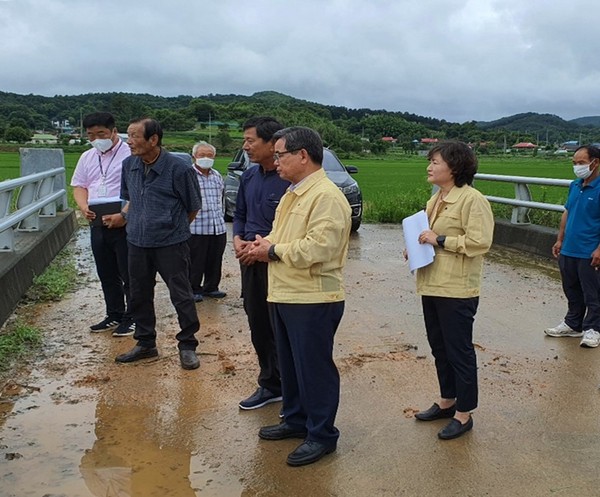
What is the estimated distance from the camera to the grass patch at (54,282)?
6594mm

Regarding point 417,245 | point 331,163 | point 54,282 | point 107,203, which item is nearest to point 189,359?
point 107,203

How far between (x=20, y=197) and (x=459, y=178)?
19.8 ft

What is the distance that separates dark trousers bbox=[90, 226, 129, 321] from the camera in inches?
218

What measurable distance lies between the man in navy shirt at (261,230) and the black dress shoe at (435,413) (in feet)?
3.00

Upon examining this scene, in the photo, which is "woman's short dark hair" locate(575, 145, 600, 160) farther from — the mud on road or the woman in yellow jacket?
the woman in yellow jacket

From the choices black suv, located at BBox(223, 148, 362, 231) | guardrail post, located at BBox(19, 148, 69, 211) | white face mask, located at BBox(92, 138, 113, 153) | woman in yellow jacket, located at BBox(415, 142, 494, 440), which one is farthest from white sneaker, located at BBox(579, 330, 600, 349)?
guardrail post, located at BBox(19, 148, 69, 211)

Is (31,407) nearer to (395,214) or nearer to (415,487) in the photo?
(415,487)

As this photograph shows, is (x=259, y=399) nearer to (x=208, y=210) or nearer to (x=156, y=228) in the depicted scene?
(x=156, y=228)

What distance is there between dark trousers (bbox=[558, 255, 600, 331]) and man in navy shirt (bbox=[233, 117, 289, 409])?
2.89m

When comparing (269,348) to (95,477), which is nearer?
(95,477)

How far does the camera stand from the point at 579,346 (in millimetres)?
5355

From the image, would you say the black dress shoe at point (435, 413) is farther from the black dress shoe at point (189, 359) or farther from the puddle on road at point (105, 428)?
the black dress shoe at point (189, 359)

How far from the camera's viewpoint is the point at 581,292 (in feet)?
18.7

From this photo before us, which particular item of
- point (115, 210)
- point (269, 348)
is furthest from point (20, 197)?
point (269, 348)
